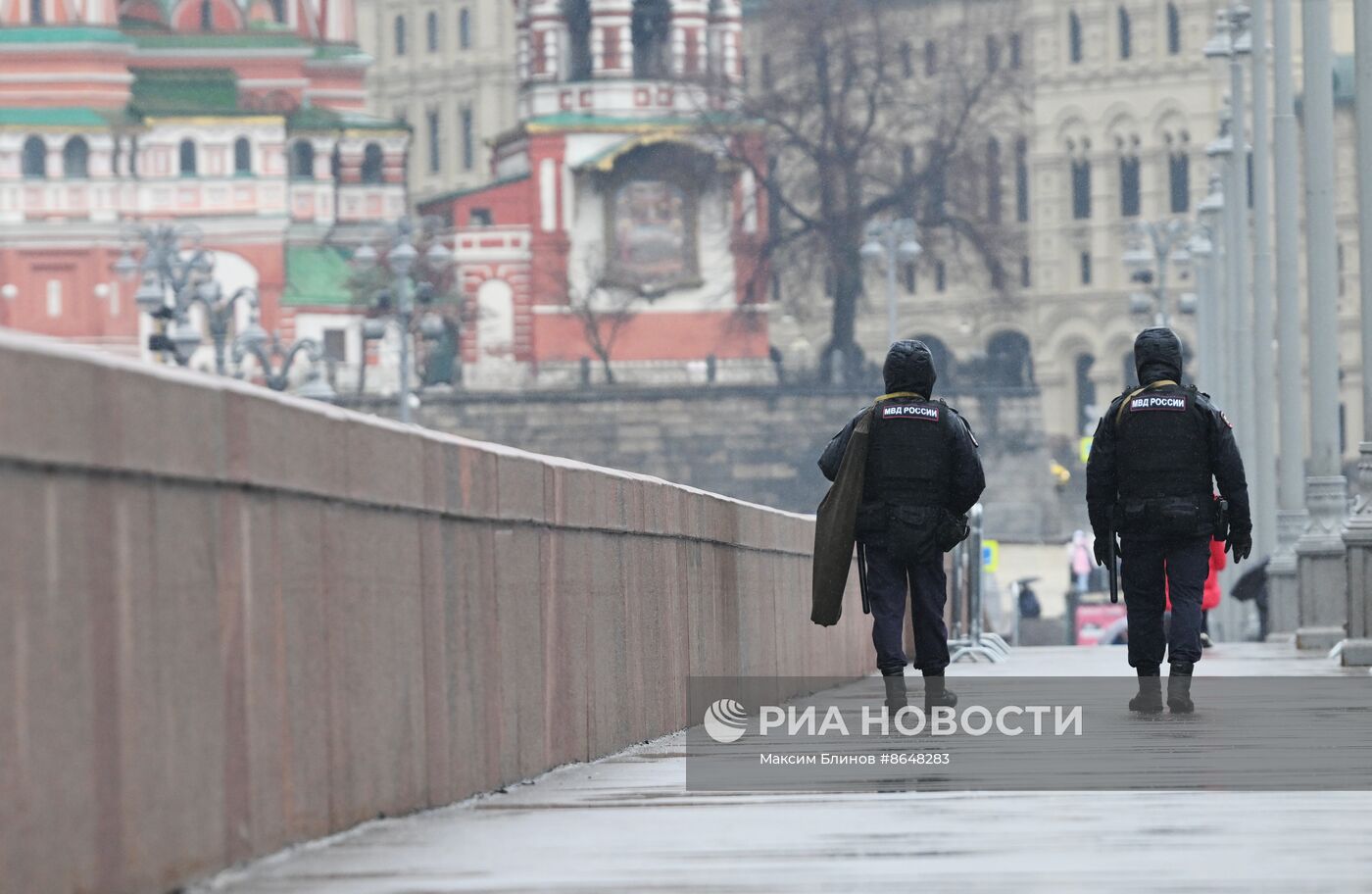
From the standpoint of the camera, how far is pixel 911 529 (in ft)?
40.6

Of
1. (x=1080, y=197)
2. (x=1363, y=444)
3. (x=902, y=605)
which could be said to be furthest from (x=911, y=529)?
(x=1080, y=197)

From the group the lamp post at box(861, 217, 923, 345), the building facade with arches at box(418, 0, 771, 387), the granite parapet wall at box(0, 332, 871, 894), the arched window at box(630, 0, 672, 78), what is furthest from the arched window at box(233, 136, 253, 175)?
the granite parapet wall at box(0, 332, 871, 894)

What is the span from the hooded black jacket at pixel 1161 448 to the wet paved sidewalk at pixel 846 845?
12.2 ft

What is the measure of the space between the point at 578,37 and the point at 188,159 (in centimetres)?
1158

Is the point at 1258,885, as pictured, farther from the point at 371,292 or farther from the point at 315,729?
the point at 371,292

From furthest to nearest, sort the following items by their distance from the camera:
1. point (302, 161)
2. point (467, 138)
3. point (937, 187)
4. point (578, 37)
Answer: point (467, 138)
point (302, 161)
point (578, 37)
point (937, 187)

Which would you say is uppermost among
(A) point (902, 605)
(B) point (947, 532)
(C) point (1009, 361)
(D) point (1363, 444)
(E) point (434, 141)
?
(E) point (434, 141)

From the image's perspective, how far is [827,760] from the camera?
1033 centimetres

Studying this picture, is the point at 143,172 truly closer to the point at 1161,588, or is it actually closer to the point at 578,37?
the point at 578,37

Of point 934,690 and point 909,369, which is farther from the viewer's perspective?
point 934,690

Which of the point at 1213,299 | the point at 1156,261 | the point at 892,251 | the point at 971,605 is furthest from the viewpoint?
the point at 1156,261

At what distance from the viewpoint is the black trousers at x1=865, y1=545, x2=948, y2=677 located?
1250cm

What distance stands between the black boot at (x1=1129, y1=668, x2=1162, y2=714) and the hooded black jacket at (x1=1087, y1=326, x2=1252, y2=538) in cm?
54

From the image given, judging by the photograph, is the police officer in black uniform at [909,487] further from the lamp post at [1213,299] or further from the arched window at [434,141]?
the arched window at [434,141]
